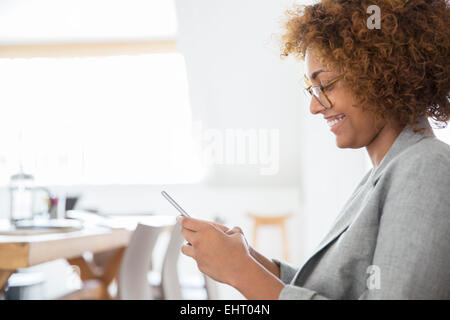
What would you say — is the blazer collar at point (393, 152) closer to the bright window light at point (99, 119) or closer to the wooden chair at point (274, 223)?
the wooden chair at point (274, 223)

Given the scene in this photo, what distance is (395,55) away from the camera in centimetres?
88

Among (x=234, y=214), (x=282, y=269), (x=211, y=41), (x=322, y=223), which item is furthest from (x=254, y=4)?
(x=282, y=269)

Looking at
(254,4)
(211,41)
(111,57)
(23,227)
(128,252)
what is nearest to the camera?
(23,227)

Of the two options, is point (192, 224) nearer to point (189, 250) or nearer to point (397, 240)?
point (189, 250)

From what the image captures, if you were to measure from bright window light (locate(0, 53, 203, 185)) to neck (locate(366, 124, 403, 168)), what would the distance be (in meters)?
4.84

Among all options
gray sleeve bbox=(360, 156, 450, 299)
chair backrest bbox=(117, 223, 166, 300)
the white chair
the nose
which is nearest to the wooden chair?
the white chair

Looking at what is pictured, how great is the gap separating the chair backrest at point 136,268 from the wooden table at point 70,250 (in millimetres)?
117

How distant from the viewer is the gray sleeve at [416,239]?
27.7 inches

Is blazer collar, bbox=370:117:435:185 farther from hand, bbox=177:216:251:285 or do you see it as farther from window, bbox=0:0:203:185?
window, bbox=0:0:203:185

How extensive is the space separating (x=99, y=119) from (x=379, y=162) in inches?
212

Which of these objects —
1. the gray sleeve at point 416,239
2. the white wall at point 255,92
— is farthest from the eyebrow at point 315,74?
the white wall at point 255,92

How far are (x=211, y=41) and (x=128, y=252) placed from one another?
3.04 m
